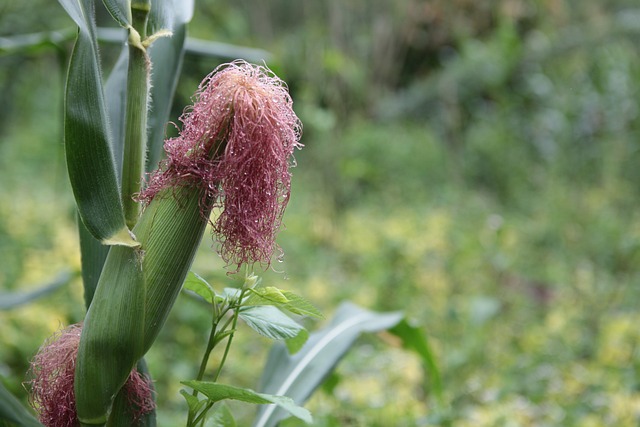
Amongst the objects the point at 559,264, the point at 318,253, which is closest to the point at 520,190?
the point at 559,264

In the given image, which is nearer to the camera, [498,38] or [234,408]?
[234,408]

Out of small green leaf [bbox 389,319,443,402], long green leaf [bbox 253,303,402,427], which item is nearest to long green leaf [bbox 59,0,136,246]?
long green leaf [bbox 253,303,402,427]

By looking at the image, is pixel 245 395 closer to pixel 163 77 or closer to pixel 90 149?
pixel 90 149

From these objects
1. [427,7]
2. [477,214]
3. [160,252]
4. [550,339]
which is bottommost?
[160,252]

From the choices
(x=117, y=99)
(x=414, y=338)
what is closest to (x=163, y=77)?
(x=117, y=99)

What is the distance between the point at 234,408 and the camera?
5.40 ft

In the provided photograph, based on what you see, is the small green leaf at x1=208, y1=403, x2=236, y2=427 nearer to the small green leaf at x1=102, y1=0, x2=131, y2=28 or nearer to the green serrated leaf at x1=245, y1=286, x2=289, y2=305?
the green serrated leaf at x1=245, y1=286, x2=289, y2=305

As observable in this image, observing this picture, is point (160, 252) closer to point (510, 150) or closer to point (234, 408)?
point (234, 408)

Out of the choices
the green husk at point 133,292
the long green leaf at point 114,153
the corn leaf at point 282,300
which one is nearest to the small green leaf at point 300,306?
the corn leaf at point 282,300

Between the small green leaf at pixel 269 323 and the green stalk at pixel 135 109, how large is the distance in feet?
0.48

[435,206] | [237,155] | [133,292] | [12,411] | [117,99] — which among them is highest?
[435,206]

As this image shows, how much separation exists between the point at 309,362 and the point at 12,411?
0.48 meters

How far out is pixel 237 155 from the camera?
573 millimetres

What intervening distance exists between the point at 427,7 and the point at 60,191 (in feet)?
12.5
